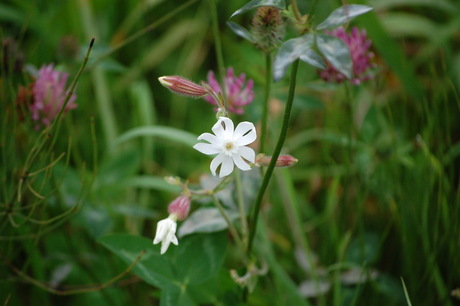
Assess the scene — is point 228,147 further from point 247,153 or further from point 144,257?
point 144,257

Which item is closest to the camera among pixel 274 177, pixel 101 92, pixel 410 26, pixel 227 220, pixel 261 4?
pixel 261 4

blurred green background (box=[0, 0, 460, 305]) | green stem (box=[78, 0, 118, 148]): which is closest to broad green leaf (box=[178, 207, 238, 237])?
blurred green background (box=[0, 0, 460, 305])

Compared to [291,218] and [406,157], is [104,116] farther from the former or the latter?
[406,157]

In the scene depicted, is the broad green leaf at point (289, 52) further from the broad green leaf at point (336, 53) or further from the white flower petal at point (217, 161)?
the white flower petal at point (217, 161)

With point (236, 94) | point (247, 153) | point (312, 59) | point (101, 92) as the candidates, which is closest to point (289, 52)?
point (312, 59)

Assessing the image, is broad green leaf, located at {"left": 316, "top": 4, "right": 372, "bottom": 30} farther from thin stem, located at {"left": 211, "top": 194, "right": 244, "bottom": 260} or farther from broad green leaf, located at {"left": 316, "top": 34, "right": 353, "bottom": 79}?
thin stem, located at {"left": 211, "top": 194, "right": 244, "bottom": 260}

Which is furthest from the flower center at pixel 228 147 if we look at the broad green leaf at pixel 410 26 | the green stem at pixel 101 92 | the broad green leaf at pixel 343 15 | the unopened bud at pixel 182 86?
the broad green leaf at pixel 410 26

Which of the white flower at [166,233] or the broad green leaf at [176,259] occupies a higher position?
the white flower at [166,233]
